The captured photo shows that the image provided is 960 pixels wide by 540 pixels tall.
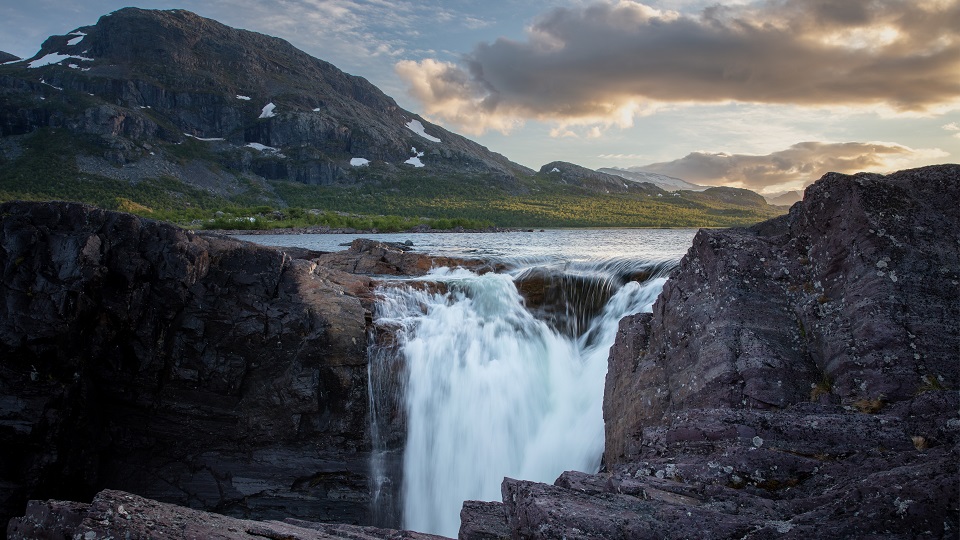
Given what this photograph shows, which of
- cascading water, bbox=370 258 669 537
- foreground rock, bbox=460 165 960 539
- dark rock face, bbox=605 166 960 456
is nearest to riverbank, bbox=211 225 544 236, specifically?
cascading water, bbox=370 258 669 537

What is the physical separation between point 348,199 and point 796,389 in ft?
501

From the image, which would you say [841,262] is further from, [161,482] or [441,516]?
[161,482]

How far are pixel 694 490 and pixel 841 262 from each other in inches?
170

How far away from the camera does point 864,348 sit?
634 cm

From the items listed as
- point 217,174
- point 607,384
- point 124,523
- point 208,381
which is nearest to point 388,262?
point 208,381

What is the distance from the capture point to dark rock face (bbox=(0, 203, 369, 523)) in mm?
12219

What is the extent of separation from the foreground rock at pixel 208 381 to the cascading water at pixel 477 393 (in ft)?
3.61

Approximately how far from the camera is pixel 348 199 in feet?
500

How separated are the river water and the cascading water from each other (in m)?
0.03

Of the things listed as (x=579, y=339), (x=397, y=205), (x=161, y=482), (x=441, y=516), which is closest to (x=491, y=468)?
(x=441, y=516)

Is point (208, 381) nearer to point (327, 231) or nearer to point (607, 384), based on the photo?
point (607, 384)

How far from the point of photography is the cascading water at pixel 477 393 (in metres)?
12.3

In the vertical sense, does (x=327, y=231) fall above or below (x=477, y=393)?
above

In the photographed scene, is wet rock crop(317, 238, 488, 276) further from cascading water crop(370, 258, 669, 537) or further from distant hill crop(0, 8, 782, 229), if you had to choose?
distant hill crop(0, 8, 782, 229)
